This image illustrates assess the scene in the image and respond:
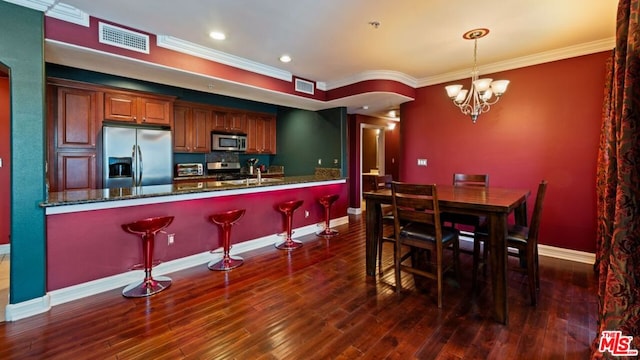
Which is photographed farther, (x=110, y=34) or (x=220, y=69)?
(x=220, y=69)

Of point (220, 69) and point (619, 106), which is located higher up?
point (220, 69)

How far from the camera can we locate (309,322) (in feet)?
7.09

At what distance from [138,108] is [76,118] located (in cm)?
74

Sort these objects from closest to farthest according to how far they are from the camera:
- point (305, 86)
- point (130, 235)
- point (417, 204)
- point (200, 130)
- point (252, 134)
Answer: point (417, 204) < point (130, 235) < point (305, 86) < point (200, 130) < point (252, 134)

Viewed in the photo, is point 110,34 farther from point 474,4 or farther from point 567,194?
point 567,194

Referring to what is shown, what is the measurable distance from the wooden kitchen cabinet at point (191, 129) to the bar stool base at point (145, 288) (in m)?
2.69

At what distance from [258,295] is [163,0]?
2764 millimetres

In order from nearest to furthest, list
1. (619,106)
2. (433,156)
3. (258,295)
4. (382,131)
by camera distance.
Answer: (619,106) < (258,295) < (433,156) < (382,131)

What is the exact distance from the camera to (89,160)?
3.83 m

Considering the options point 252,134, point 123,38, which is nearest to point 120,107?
point 123,38

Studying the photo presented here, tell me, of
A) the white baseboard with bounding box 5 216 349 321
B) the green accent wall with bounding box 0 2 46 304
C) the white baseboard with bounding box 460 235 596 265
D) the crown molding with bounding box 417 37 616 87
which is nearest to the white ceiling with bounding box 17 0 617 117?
the crown molding with bounding box 417 37 616 87

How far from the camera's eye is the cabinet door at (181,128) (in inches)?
191

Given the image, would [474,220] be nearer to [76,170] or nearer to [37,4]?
[37,4]

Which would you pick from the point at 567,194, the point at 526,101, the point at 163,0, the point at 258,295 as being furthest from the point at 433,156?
the point at 163,0
